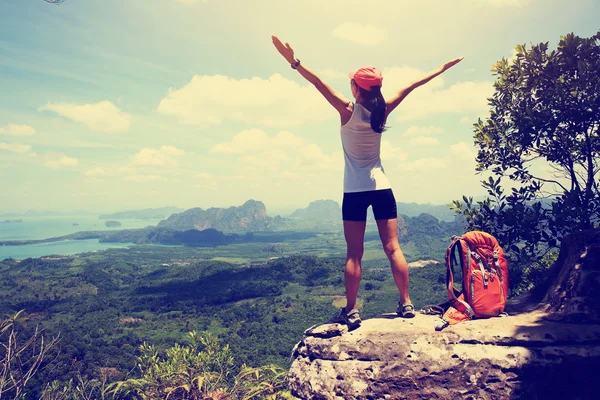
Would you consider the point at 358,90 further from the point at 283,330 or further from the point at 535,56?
the point at 283,330

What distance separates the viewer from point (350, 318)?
4449mm

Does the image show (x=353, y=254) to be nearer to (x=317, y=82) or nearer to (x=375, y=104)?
(x=375, y=104)

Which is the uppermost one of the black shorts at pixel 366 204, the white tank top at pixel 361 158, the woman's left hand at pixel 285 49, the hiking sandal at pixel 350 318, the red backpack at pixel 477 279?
the woman's left hand at pixel 285 49

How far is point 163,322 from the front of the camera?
82.5 m

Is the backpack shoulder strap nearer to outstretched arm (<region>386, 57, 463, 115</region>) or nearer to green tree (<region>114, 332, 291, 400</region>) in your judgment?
outstretched arm (<region>386, 57, 463, 115</region>)

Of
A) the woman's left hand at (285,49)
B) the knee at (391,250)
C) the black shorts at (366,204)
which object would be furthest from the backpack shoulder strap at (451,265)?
the woman's left hand at (285,49)

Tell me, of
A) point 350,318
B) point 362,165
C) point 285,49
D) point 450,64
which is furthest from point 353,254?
point 450,64

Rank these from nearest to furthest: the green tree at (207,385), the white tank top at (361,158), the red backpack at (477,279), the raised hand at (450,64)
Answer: the white tank top at (361,158) → the red backpack at (477,279) → the raised hand at (450,64) → the green tree at (207,385)

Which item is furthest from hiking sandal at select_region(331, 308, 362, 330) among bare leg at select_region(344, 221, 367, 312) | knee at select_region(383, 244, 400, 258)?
knee at select_region(383, 244, 400, 258)

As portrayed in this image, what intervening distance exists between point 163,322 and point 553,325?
291 ft

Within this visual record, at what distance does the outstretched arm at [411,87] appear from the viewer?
4.34 meters

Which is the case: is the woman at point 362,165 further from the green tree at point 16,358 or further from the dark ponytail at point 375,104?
the green tree at point 16,358

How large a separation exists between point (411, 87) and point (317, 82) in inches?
47.6

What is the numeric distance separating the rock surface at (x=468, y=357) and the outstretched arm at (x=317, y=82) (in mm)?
2561
